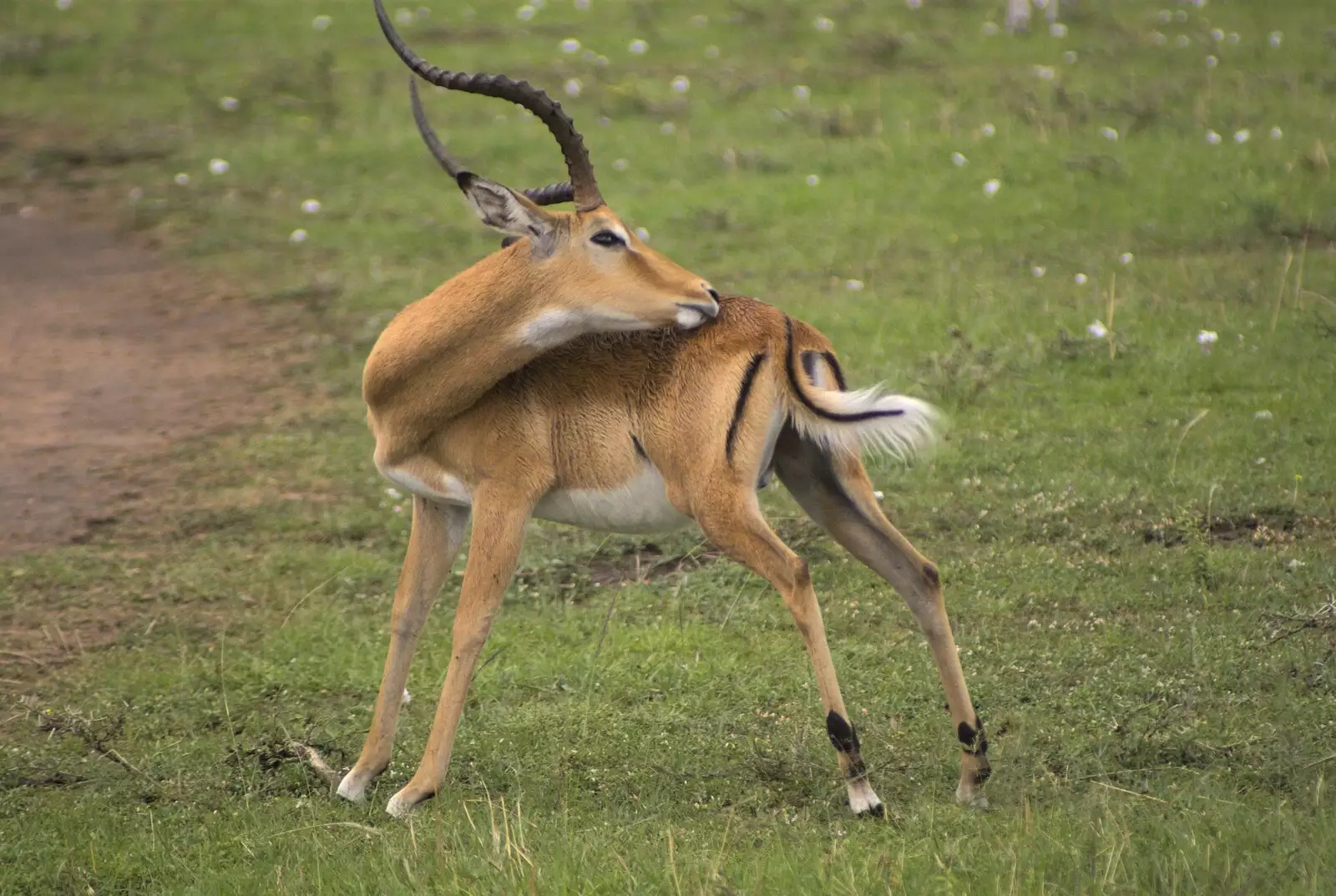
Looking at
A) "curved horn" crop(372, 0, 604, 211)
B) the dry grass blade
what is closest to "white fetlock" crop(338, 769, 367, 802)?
"curved horn" crop(372, 0, 604, 211)

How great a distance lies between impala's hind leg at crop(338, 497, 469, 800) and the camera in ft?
17.2

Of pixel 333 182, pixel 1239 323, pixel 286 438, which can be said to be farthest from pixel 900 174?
pixel 286 438

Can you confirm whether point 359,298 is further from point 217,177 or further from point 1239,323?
point 1239,323

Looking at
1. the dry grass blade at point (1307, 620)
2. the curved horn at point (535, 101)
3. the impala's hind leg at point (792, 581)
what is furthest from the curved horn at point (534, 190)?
the dry grass blade at point (1307, 620)

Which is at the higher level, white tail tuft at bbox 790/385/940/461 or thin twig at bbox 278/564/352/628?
white tail tuft at bbox 790/385/940/461

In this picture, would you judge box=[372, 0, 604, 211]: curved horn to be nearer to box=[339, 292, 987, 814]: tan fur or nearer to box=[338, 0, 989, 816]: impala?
box=[338, 0, 989, 816]: impala

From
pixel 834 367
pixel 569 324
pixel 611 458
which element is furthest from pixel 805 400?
pixel 569 324

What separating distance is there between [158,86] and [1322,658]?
12.4 m

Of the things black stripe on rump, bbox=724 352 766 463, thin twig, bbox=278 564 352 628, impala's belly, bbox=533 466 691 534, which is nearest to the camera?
black stripe on rump, bbox=724 352 766 463

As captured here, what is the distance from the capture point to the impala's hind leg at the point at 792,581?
4.73 metres

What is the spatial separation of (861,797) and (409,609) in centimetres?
155

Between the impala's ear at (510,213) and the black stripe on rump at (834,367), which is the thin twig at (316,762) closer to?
the impala's ear at (510,213)

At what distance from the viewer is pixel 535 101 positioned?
201 inches

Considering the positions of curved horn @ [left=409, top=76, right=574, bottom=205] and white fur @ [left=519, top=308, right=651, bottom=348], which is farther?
curved horn @ [left=409, top=76, right=574, bottom=205]
